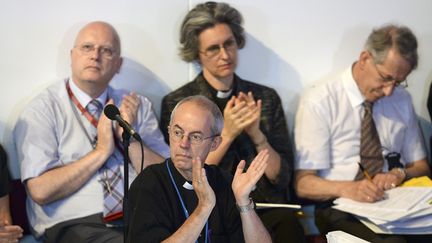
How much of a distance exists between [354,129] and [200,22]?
1.10 meters

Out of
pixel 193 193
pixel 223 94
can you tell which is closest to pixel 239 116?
pixel 223 94

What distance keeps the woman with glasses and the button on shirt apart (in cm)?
13

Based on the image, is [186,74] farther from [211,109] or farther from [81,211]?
[211,109]

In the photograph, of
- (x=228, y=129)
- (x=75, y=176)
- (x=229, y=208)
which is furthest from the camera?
(x=228, y=129)

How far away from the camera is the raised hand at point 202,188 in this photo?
2600 mm

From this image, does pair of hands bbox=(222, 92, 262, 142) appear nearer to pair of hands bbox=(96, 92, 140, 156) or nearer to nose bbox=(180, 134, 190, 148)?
pair of hands bbox=(96, 92, 140, 156)

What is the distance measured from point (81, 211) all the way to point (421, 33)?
2.54m

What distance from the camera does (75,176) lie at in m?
3.56

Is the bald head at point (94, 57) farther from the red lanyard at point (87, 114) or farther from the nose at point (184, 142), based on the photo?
the nose at point (184, 142)

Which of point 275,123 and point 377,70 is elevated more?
Answer: point 377,70

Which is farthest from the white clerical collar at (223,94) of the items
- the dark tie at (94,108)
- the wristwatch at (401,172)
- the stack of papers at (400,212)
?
the wristwatch at (401,172)

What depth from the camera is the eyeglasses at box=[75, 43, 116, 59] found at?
147 inches

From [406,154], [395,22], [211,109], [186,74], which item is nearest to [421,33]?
[395,22]

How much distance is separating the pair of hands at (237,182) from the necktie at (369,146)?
154cm
